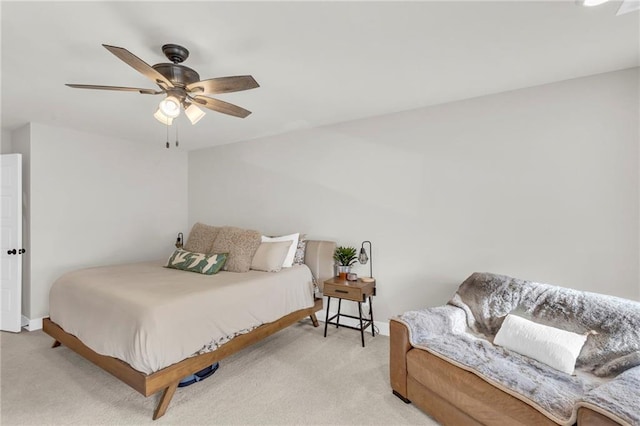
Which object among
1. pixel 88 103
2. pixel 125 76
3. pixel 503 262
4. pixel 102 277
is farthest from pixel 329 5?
pixel 102 277

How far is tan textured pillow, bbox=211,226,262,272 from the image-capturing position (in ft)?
11.0

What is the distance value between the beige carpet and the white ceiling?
2.42 meters

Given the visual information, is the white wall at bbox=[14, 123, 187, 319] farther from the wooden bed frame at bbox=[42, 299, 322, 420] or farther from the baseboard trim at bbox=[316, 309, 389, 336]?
the baseboard trim at bbox=[316, 309, 389, 336]

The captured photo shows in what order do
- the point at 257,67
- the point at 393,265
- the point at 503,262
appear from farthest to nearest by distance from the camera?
the point at 393,265 → the point at 503,262 → the point at 257,67

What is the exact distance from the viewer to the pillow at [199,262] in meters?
3.21

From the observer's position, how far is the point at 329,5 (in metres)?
1.58

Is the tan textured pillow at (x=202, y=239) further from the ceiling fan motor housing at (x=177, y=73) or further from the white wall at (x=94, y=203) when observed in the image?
the ceiling fan motor housing at (x=177, y=73)

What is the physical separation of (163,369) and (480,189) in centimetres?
300

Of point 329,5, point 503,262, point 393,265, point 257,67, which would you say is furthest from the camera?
point 393,265

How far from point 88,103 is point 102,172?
1.47 m

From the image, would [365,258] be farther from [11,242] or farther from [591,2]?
[11,242]

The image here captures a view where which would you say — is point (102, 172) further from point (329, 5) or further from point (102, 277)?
point (329, 5)

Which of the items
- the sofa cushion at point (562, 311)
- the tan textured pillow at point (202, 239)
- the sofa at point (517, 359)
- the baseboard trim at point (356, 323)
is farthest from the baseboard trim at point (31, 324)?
the sofa cushion at point (562, 311)

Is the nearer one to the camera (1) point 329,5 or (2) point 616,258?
(1) point 329,5
